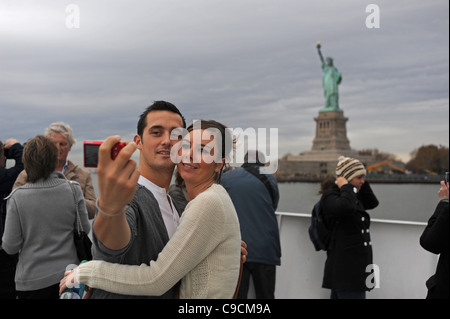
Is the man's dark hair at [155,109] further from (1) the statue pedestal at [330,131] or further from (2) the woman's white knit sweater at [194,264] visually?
(1) the statue pedestal at [330,131]

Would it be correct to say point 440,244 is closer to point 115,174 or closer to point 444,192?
point 444,192

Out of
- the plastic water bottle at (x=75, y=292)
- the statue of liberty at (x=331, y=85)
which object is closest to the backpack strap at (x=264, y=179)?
the plastic water bottle at (x=75, y=292)

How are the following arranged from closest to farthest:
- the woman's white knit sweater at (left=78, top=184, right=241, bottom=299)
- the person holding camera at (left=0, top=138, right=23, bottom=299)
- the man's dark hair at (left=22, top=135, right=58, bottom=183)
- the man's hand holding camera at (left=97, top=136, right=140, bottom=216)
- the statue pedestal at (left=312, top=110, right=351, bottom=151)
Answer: the man's hand holding camera at (left=97, top=136, right=140, bottom=216)
the woman's white knit sweater at (left=78, top=184, right=241, bottom=299)
the man's dark hair at (left=22, top=135, right=58, bottom=183)
the person holding camera at (left=0, top=138, right=23, bottom=299)
the statue pedestal at (left=312, top=110, right=351, bottom=151)

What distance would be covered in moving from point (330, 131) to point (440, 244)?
75756 millimetres

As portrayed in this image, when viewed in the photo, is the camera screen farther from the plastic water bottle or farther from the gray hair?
the gray hair

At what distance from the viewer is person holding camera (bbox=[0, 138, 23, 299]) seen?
352 centimetres

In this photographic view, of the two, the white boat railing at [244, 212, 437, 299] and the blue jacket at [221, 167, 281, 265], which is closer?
the blue jacket at [221, 167, 281, 265]

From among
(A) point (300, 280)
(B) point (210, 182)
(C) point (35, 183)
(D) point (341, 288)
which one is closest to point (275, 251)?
(D) point (341, 288)

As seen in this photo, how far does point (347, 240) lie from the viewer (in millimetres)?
4281

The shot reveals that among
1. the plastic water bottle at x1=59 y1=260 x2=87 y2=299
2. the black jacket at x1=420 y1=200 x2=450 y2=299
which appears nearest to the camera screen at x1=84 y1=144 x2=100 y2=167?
the plastic water bottle at x1=59 y1=260 x2=87 y2=299

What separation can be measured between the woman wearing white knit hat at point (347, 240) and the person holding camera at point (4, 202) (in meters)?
2.74

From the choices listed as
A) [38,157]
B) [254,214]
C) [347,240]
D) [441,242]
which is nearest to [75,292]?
[38,157]

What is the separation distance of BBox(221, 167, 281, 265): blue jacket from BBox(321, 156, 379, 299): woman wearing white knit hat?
0.59 m
